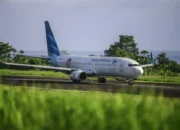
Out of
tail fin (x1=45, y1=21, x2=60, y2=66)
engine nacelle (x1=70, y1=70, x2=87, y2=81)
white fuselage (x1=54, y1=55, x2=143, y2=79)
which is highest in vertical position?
tail fin (x1=45, y1=21, x2=60, y2=66)

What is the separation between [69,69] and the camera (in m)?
36.4

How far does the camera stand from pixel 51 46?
136 ft

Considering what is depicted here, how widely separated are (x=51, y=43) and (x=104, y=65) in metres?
9.38

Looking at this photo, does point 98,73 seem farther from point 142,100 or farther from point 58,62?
point 142,100

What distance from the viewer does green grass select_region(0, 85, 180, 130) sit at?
5.01 m

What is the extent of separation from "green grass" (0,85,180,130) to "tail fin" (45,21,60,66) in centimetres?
3348

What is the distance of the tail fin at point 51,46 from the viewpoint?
132ft

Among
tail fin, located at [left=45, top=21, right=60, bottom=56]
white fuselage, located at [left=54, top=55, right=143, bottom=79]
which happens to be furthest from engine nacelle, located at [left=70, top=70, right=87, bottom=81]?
tail fin, located at [left=45, top=21, right=60, bottom=56]

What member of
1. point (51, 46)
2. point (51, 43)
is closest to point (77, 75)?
point (51, 46)

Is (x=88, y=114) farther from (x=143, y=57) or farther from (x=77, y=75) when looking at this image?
(x=143, y=57)

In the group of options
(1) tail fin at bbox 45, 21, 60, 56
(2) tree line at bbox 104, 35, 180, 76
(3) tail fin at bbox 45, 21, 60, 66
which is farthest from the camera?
(2) tree line at bbox 104, 35, 180, 76

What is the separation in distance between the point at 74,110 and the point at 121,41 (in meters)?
67.8

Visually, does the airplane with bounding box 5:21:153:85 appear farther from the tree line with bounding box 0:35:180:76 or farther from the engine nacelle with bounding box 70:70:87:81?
the tree line with bounding box 0:35:180:76

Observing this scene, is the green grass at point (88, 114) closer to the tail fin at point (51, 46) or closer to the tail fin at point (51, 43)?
the tail fin at point (51, 46)
